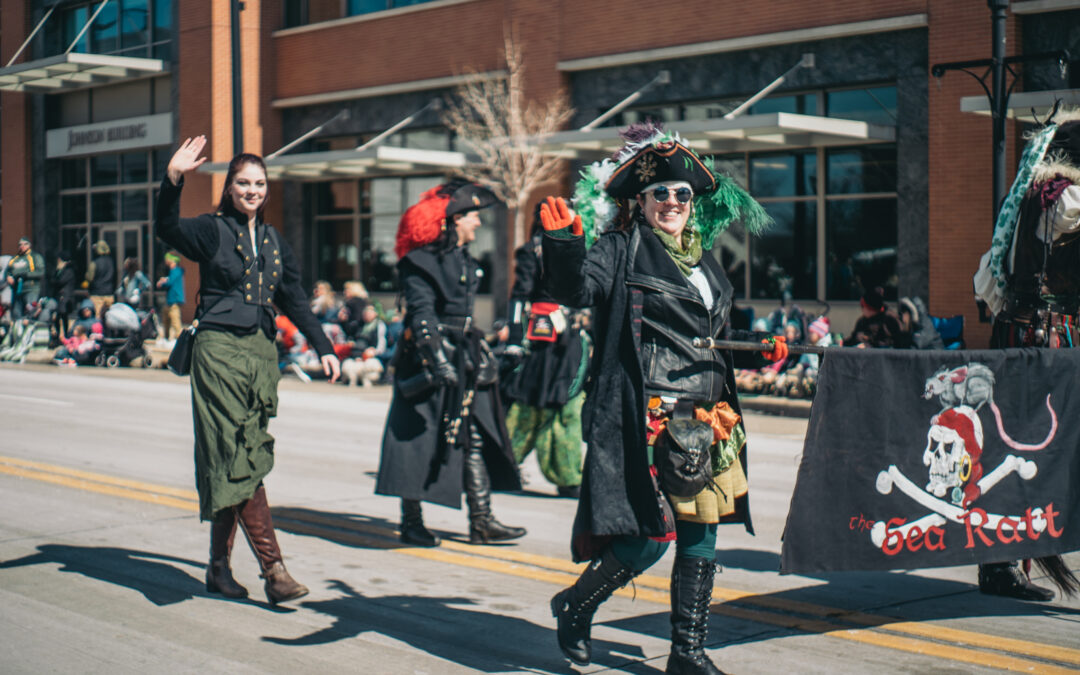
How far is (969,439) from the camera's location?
5141 mm

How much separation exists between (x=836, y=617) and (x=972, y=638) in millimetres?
618

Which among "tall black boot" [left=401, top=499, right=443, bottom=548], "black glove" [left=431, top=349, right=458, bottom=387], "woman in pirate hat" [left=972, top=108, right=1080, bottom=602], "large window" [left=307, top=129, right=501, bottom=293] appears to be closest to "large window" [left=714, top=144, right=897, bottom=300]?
"large window" [left=307, top=129, right=501, bottom=293]

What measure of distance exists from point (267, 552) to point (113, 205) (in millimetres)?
30205

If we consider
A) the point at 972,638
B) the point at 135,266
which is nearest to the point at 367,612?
the point at 972,638

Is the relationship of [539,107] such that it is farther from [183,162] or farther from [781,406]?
[183,162]

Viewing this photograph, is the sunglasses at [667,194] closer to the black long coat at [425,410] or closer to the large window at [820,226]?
the black long coat at [425,410]

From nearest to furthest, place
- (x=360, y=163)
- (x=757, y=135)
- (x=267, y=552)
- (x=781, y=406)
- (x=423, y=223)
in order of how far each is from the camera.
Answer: (x=267, y=552)
(x=423, y=223)
(x=781, y=406)
(x=757, y=135)
(x=360, y=163)

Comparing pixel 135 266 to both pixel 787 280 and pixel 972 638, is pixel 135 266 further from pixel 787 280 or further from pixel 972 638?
pixel 972 638

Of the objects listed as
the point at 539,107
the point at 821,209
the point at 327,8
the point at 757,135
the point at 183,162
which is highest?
the point at 327,8

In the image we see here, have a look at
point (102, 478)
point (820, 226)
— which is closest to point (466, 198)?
point (102, 478)

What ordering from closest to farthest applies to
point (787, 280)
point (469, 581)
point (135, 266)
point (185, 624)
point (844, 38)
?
1. point (185, 624)
2. point (469, 581)
3. point (844, 38)
4. point (787, 280)
5. point (135, 266)

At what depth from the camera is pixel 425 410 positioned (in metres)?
7.14

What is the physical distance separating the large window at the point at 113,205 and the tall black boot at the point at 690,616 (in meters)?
29.1

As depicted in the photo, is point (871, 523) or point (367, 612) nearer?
point (871, 523)
